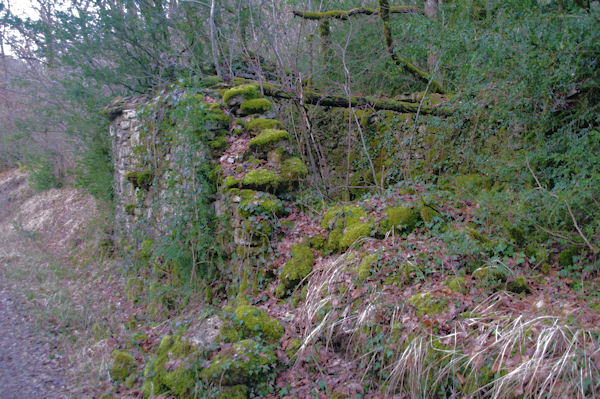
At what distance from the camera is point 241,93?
Answer: 290 inches

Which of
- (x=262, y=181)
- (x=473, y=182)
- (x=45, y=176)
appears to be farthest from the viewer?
(x=45, y=176)

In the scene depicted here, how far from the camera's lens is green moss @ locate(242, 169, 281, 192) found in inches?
249

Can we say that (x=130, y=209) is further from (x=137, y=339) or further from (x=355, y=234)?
(x=355, y=234)

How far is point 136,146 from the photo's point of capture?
27.8ft

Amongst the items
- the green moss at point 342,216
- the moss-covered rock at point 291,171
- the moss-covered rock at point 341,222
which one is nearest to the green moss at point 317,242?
the moss-covered rock at point 341,222

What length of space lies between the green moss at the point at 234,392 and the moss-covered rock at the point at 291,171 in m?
3.27

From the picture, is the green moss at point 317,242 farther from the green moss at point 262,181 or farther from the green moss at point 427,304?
the green moss at point 427,304

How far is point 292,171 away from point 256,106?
1.45m

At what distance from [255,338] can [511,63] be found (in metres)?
4.08

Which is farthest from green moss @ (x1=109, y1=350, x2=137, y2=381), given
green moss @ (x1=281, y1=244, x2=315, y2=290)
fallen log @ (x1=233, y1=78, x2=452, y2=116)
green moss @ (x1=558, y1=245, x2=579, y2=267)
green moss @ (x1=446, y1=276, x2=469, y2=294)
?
fallen log @ (x1=233, y1=78, x2=452, y2=116)

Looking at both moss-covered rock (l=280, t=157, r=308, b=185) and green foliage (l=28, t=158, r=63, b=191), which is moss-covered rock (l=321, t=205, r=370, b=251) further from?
green foliage (l=28, t=158, r=63, b=191)

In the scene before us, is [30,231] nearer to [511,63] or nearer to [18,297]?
[18,297]

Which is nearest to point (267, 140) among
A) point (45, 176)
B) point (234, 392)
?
point (234, 392)

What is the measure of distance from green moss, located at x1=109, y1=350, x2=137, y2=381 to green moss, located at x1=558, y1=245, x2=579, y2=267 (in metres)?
4.52
